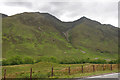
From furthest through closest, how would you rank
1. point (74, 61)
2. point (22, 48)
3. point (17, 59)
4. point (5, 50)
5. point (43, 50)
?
1. point (43, 50)
2. point (22, 48)
3. point (5, 50)
4. point (74, 61)
5. point (17, 59)

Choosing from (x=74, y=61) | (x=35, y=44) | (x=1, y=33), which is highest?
(x=1, y=33)

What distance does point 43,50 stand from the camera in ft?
625

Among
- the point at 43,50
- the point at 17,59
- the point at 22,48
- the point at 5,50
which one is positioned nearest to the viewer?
the point at 17,59

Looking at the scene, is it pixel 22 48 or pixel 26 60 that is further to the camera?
pixel 22 48

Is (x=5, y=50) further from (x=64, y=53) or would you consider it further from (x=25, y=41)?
(x=64, y=53)

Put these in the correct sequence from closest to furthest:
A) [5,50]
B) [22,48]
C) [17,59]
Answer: [17,59] < [5,50] < [22,48]

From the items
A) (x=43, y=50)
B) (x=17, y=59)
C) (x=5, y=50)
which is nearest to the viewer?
(x=17, y=59)

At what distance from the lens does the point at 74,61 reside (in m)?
101

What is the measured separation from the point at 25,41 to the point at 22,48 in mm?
19662

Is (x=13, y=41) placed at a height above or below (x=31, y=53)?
above

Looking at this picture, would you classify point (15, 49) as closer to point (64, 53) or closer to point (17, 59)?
point (64, 53)

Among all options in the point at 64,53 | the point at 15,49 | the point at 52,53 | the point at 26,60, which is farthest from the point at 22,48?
the point at 26,60

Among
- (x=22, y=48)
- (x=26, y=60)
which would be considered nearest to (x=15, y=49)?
(x=22, y=48)

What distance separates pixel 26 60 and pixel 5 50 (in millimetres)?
84186
